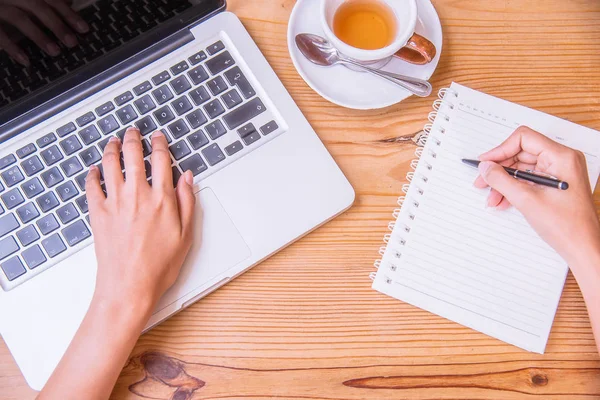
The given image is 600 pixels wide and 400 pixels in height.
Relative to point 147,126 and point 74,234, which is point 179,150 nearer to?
point 147,126

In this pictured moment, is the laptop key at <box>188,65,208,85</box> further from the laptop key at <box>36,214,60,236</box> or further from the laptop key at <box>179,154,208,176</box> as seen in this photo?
the laptop key at <box>36,214,60,236</box>

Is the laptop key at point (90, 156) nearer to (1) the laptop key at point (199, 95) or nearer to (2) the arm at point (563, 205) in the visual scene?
(1) the laptop key at point (199, 95)

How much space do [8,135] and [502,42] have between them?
0.64 meters

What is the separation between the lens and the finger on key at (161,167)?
0.62m

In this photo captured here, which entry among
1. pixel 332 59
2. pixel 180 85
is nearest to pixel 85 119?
pixel 180 85

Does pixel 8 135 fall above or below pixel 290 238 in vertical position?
above

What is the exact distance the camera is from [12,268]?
Answer: 1.98ft

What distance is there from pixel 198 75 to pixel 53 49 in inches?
6.4

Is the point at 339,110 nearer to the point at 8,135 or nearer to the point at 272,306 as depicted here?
the point at 272,306

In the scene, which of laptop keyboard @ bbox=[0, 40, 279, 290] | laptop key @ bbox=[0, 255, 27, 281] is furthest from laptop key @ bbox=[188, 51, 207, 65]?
laptop key @ bbox=[0, 255, 27, 281]

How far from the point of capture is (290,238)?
25.1 inches

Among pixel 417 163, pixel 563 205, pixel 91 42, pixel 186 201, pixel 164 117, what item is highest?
pixel 91 42

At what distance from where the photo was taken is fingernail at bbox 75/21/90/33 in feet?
1.90

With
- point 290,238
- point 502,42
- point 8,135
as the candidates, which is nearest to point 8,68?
point 8,135
